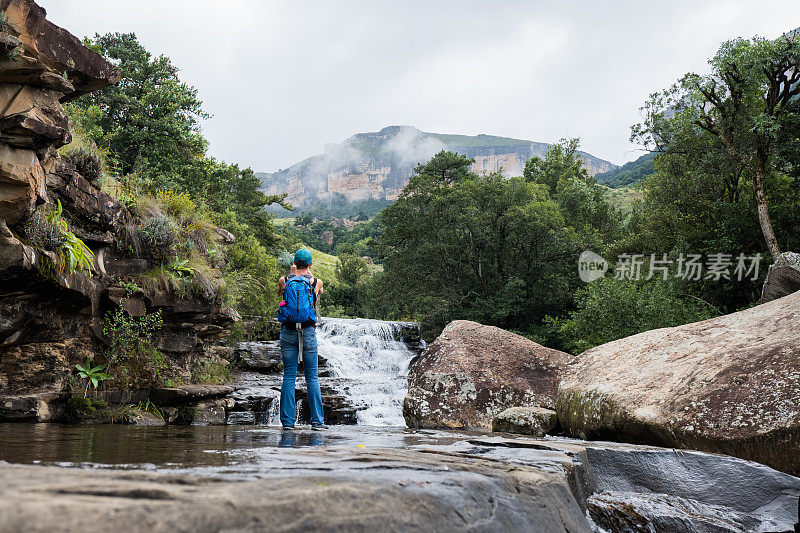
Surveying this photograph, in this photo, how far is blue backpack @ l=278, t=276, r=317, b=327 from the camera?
5.65m

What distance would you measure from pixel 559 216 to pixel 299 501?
25.9 meters

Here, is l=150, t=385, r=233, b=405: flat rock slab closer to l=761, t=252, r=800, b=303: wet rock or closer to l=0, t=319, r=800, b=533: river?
l=0, t=319, r=800, b=533: river

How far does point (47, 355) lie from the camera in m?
8.26

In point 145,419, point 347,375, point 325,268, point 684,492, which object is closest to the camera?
point 684,492

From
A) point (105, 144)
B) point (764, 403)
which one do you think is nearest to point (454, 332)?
point (764, 403)

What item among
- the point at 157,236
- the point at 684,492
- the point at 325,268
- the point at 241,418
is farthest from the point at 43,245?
the point at 325,268

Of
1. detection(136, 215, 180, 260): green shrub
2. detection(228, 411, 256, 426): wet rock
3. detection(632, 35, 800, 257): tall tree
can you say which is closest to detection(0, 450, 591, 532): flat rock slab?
detection(228, 411, 256, 426): wet rock

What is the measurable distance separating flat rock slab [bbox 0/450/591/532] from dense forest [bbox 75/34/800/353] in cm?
922

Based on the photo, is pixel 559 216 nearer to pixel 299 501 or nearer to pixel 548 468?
pixel 548 468

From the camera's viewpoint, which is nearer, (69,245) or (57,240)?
(57,240)

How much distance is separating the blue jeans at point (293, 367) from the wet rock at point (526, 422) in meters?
2.57

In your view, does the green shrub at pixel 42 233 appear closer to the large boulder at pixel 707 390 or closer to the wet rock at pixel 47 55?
the wet rock at pixel 47 55

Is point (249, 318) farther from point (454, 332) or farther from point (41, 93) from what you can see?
point (41, 93)

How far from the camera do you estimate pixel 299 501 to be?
5.10 ft
